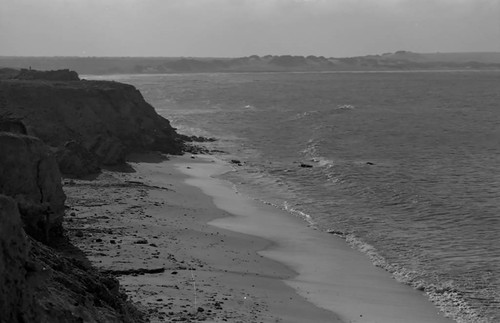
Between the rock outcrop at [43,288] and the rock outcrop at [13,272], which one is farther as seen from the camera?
the rock outcrop at [43,288]

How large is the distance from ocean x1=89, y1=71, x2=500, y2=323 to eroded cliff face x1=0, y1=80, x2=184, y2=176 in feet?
16.4

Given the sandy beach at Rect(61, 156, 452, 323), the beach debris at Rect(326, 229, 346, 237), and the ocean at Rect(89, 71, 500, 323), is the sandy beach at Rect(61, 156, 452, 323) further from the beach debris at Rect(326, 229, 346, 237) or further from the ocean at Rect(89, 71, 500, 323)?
the ocean at Rect(89, 71, 500, 323)

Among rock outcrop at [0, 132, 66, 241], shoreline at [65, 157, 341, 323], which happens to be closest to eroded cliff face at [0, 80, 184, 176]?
shoreline at [65, 157, 341, 323]

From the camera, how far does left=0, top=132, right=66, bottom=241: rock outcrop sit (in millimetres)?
15180

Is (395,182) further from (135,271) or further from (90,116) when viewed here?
(135,271)

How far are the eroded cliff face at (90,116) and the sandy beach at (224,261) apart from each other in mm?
7474

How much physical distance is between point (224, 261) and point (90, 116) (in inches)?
854

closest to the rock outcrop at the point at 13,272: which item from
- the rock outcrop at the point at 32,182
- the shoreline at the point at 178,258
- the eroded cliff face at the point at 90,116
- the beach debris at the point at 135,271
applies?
the shoreline at the point at 178,258

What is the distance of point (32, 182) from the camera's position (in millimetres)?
16078

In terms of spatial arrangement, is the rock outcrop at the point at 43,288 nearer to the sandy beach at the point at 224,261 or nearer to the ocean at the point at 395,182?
the sandy beach at the point at 224,261

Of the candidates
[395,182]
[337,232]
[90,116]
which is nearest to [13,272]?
[337,232]

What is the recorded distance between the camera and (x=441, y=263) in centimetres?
1867

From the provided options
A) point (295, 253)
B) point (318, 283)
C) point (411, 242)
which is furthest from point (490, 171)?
point (318, 283)

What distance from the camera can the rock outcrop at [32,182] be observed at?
1518cm
